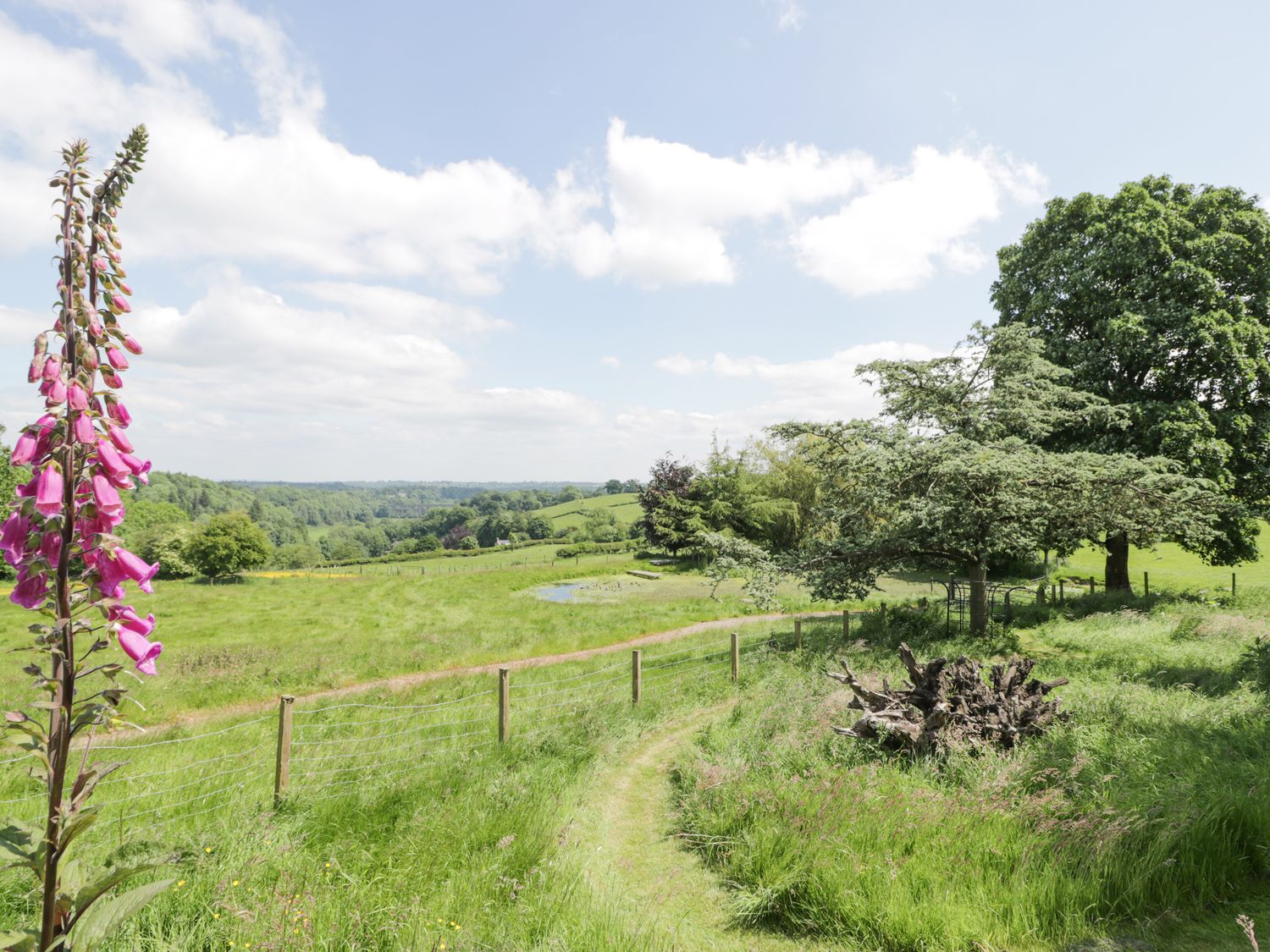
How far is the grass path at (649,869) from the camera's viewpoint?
525 cm

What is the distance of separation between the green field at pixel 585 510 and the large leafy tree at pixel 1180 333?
90.5m

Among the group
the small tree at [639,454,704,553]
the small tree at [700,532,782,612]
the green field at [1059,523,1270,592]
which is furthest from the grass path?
the small tree at [639,454,704,553]

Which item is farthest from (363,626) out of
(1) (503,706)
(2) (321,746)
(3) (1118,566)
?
(3) (1118,566)

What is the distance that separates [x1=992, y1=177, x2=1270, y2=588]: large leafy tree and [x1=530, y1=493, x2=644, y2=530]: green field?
9049 centimetres

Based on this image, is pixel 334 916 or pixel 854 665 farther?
pixel 854 665

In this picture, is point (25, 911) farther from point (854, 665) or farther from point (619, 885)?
point (854, 665)

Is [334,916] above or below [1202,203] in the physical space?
below

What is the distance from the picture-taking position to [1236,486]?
1883 cm

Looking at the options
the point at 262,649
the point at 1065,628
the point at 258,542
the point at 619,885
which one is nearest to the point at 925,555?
the point at 1065,628

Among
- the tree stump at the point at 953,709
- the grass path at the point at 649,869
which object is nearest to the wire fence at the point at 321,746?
the grass path at the point at 649,869

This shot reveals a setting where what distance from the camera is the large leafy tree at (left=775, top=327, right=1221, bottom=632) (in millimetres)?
14141

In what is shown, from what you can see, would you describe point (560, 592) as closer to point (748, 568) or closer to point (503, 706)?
point (748, 568)

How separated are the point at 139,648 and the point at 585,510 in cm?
13092

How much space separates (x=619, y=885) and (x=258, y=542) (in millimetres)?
53653
